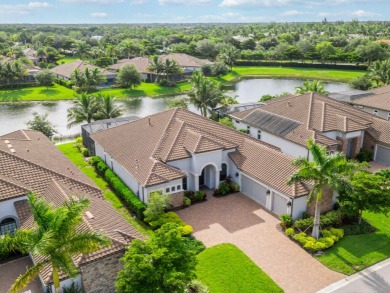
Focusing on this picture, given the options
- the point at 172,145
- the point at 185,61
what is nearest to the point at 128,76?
the point at 185,61

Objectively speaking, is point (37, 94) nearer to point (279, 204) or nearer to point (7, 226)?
point (7, 226)

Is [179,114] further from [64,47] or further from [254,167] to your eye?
[64,47]

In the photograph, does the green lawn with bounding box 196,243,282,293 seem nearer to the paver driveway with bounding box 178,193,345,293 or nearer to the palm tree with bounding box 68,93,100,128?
the paver driveway with bounding box 178,193,345,293

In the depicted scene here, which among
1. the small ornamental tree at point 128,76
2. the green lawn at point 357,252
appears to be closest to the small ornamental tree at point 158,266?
the green lawn at point 357,252

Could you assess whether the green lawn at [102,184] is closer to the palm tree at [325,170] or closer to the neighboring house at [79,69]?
the palm tree at [325,170]

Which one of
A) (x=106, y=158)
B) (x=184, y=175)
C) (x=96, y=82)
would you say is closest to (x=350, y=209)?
(x=184, y=175)
